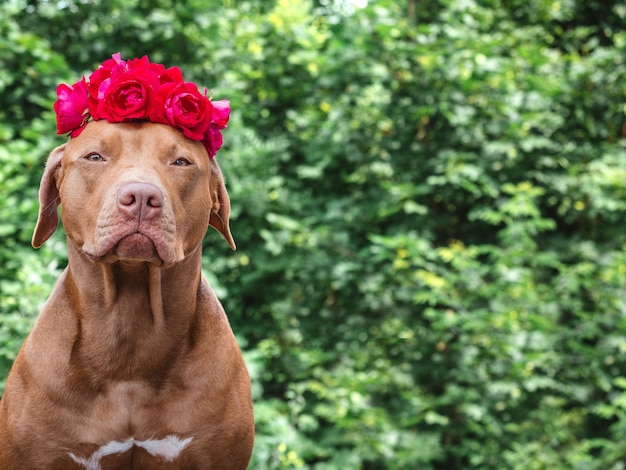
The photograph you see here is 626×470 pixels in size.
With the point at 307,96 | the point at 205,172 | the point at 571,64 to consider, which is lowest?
the point at 307,96

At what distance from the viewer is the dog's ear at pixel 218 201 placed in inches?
94.7

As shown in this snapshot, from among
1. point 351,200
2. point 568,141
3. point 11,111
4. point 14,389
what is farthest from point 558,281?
point 14,389

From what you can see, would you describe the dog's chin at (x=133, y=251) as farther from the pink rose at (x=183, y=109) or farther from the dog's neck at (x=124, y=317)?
the pink rose at (x=183, y=109)

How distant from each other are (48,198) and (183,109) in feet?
1.65

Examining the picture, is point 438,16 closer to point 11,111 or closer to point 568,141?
point 568,141

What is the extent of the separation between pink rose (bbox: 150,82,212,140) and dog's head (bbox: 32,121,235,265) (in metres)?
0.02

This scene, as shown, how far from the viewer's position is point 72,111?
2.28 m

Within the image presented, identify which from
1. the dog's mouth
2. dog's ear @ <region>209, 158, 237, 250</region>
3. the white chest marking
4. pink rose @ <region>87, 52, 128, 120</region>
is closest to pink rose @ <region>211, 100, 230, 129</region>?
dog's ear @ <region>209, 158, 237, 250</region>

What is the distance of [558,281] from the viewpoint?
5.47m

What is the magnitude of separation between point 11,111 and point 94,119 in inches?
119

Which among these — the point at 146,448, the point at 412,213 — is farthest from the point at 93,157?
the point at 412,213

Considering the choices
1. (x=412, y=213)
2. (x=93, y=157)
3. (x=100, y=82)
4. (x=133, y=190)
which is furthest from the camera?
(x=412, y=213)

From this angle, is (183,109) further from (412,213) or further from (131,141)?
(412,213)

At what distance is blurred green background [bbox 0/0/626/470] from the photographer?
5.17 metres
